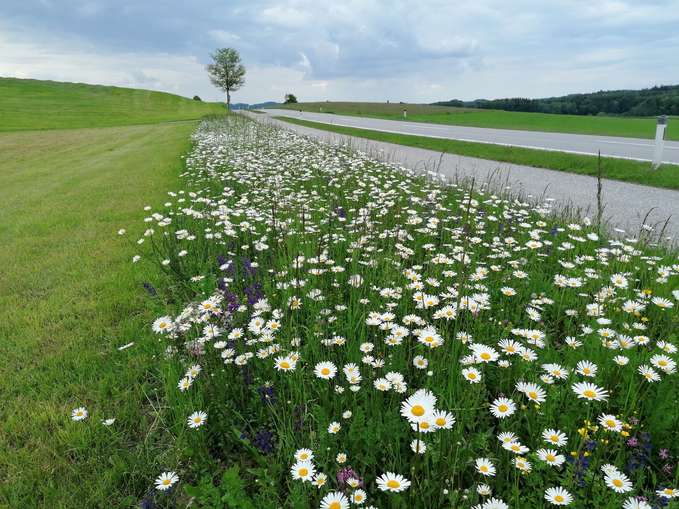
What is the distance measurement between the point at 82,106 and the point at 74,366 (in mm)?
73635

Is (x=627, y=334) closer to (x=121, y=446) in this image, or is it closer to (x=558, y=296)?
(x=558, y=296)

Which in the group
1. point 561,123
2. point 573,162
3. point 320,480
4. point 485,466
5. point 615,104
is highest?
point 615,104

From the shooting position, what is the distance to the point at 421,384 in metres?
2.26

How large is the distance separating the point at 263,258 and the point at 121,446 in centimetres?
211

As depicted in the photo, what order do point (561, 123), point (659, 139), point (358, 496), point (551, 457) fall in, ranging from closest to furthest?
point (358, 496) < point (551, 457) < point (659, 139) < point (561, 123)

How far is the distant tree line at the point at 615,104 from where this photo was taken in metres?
48.1

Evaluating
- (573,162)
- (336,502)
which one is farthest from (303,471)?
(573,162)

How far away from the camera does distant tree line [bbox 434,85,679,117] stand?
4809cm

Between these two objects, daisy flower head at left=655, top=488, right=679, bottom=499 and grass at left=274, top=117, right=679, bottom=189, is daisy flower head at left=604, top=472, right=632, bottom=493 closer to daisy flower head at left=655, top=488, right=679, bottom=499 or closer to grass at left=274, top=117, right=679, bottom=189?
daisy flower head at left=655, top=488, right=679, bottom=499

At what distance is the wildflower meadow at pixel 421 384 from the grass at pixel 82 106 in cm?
4325

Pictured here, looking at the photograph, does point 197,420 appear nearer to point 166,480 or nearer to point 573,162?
point 166,480

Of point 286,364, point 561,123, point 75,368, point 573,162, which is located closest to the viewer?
point 286,364

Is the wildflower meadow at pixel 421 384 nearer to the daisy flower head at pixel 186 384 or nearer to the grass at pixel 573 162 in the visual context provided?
the daisy flower head at pixel 186 384

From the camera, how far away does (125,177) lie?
1097cm
